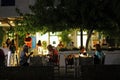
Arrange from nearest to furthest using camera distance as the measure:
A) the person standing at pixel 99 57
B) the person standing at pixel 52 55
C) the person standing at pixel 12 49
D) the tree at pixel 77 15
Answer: the person standing at pixel 99 57 → the tree at pixel 77 15 → the person standing at pixel 52 55 → the person standing at pixel 12 49

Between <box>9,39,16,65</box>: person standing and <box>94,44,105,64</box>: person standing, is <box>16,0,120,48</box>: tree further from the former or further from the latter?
<box>9,39,16,65</box>: person standing

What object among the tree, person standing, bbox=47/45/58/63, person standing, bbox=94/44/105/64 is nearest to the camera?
person standing, bbox=94/44/105/64

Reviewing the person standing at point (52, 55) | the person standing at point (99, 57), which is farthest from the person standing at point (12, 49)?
the person standing at point (99, 57)

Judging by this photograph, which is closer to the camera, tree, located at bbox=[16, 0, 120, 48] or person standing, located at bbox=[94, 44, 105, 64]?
person standing, located at bbox=[94, 44, 105, 64]

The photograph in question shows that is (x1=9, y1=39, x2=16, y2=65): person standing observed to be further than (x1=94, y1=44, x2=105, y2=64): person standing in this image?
Yes

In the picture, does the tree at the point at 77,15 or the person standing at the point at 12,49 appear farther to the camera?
the person standing at the point at 12,49

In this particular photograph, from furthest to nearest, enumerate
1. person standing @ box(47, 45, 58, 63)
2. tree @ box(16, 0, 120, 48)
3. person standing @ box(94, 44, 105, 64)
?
person standing @ box(47, 45, 58, 63) → tree @ box(16, 0, 120, 48) → person standing @ box(94, 44, 105, 64)

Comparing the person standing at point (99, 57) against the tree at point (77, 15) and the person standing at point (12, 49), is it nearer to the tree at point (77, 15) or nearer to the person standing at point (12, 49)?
the tree at point (77, 15)

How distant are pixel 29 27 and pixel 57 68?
4272 mm

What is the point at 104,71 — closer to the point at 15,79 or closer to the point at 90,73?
the point at 90,73

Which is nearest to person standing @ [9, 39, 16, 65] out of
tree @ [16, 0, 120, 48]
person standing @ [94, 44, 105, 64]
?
tree @ [16, 0, 120, 48]

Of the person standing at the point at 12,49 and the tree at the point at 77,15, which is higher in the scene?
the tree at the point at 77,15

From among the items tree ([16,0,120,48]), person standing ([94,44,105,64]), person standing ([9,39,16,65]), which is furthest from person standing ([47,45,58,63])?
person standing ([94,44,105,64])

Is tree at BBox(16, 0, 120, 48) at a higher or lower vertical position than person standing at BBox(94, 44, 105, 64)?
higher
